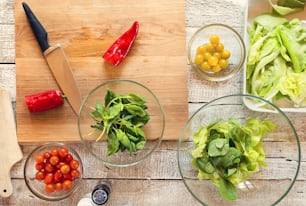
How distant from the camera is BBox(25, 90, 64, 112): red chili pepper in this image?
4.50ft

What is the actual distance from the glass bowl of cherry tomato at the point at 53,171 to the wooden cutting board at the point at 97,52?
0.04 m

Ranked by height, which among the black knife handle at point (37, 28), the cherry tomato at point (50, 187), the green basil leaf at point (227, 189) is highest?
the black knife handle at point (37, 28)

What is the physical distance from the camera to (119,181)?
146cm

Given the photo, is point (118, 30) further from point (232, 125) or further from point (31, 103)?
point (232, 125)

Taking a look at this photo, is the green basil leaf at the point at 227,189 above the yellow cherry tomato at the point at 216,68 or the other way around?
the other way around

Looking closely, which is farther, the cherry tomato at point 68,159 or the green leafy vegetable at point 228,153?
the cherry tomato at point 68,159

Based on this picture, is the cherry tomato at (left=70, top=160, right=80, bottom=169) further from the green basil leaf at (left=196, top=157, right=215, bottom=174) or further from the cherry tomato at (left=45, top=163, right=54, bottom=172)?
the green basil leaf at (left=196, top=157, right=215, bottom=174)

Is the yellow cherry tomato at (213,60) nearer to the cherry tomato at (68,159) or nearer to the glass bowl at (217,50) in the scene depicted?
the glass bowl at (217,50)

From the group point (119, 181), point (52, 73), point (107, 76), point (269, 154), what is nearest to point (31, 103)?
point (52, 73)

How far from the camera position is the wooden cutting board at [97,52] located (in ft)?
4.61

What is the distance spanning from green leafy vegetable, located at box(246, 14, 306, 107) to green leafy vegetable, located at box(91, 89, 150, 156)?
348mm

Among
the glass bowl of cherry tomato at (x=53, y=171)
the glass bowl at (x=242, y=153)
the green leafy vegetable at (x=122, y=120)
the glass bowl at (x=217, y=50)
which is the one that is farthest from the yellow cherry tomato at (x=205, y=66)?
the glass bowl of cherry tomato at (x=53, y=171)

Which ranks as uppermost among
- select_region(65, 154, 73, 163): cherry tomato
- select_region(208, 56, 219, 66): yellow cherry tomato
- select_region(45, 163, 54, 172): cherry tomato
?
select_region(208, 56, 219, 66): yellow cherry tomato

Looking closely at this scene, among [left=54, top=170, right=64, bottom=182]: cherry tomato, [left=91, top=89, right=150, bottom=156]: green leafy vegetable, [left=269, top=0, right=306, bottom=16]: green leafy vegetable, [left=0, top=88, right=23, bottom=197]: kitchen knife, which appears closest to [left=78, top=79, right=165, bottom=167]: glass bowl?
[left=91, top=89, right=150, bottom=156]: green leafy vegetable
